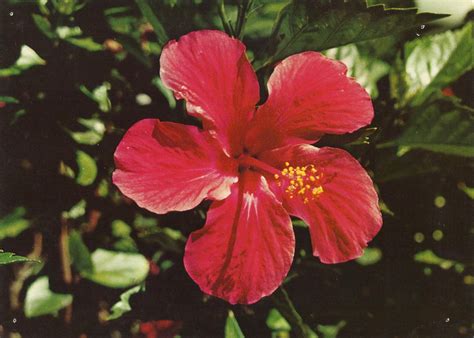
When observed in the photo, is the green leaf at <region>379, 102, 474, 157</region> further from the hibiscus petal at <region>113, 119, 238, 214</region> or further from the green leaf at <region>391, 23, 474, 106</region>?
the hibiscus petal at <region>113, 119, 238, 214</region>

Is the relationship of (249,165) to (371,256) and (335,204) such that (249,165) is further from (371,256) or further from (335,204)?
(371,256)

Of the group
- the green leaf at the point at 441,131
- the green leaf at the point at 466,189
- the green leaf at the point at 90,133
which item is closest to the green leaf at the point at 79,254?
the green leaf at the point at 90,133

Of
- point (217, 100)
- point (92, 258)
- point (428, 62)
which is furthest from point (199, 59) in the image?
point (428, 62)

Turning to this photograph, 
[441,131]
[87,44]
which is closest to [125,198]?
[87,44]

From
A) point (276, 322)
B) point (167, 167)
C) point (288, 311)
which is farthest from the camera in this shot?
point (276, 322)

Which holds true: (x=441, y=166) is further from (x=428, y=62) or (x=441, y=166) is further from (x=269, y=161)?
(x=269, y=161)

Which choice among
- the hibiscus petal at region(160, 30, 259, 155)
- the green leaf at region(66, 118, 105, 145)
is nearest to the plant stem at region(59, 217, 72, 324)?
the green leaf at region(66, 118, 105, 145)
